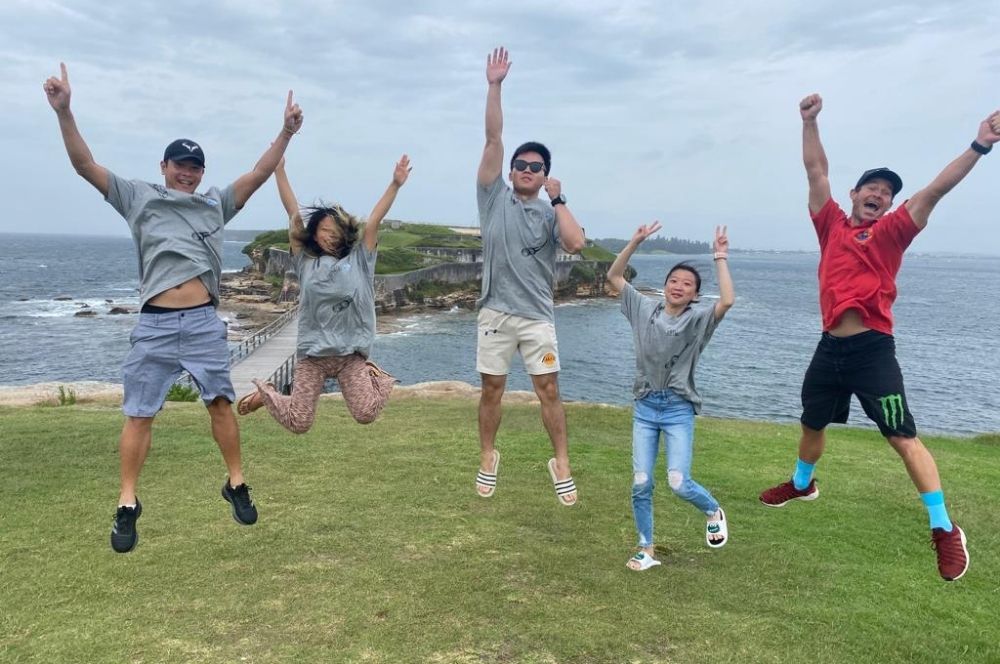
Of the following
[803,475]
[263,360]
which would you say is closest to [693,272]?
[803,475]

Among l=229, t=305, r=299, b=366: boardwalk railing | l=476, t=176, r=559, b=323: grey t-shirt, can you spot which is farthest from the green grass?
l=229, t=305, r=299, b=366: boardwalk railing

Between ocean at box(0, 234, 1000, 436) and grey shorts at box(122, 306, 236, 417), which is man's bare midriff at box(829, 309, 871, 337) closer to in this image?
grey shorts at box(122, 306, 236, 417)

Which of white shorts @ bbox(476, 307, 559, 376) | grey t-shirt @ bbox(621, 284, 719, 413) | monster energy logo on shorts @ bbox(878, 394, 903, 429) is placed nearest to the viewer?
monster energy logo on shorts @ bbox(878, 394, 903, 429)

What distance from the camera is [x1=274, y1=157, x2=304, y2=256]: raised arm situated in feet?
19.2

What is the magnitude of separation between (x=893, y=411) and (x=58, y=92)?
6.17 metres

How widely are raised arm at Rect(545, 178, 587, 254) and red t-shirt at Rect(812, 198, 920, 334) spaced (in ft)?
5.90

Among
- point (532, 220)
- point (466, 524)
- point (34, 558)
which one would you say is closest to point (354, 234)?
point (532, 220)

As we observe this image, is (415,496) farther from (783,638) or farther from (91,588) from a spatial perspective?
(783,638)

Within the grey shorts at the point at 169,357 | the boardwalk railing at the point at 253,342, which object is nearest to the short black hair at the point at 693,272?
the grey shorts at the point at 169,357

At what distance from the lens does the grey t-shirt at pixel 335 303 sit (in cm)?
567

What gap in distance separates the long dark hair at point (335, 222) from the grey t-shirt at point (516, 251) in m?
1.10

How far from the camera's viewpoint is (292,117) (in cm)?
546

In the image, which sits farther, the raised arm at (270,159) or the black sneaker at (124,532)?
the raised arm at (270,159)

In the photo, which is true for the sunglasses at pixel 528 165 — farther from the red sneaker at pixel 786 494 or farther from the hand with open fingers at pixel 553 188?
the red sneaker at pixel 786 494
